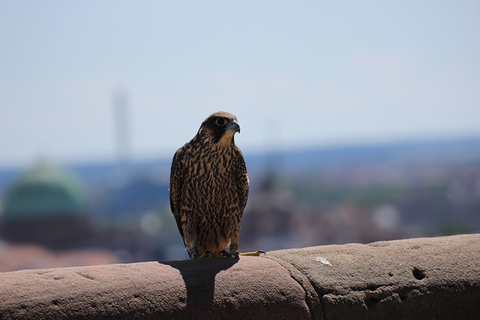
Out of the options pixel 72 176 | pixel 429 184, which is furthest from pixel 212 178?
pixel 429 184

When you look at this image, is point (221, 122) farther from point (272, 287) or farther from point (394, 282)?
point (394, 282)

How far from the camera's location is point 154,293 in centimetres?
259

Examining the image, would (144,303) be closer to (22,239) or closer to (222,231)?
(222,231)

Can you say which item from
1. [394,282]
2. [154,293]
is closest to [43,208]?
[154,293]

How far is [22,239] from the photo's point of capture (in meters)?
54.7

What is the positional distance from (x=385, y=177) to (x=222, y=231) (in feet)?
385

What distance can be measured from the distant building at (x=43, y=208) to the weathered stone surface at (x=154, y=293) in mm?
51629

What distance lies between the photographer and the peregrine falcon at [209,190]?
3.77m

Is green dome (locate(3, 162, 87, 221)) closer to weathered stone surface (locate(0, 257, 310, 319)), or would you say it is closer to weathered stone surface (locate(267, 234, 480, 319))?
weathered stone surface (locate(0, 257, 310, 319))

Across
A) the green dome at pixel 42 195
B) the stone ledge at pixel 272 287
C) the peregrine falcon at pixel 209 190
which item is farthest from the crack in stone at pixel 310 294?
the green dome at pixel 42 195

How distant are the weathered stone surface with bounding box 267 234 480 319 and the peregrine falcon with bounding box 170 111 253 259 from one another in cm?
79

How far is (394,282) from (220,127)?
5.15 ft

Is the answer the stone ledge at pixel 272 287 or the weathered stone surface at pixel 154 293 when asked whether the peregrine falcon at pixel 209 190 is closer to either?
the stone ledge at pixel 272 287

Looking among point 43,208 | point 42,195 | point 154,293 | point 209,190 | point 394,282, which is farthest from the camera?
point 43,208
